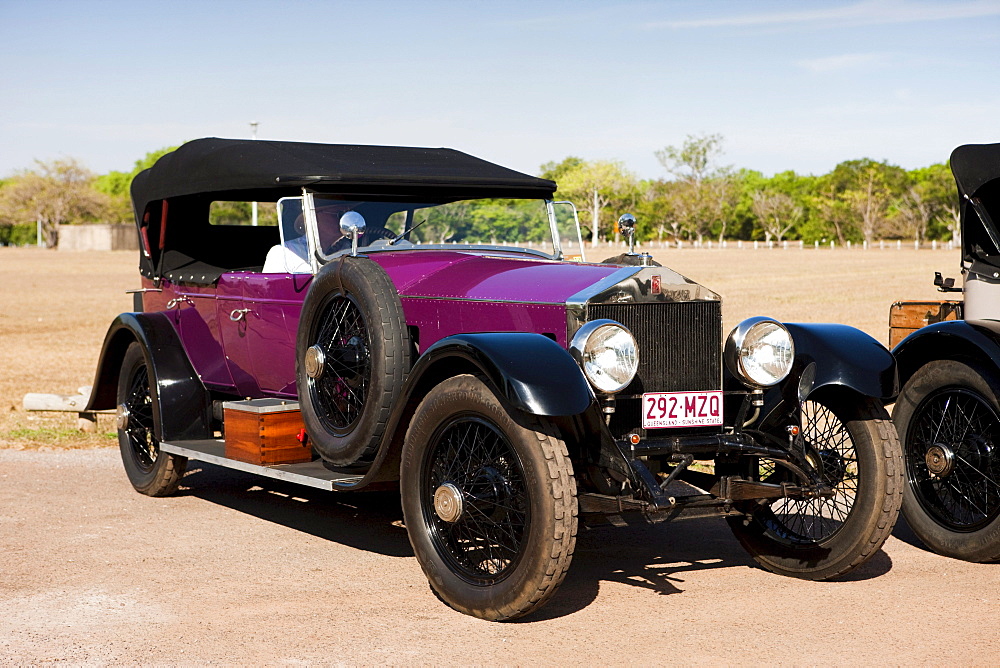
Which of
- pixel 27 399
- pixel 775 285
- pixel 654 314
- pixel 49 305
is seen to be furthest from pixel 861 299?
pixel 654 314

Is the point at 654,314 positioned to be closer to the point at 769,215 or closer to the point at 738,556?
the point at 738,556

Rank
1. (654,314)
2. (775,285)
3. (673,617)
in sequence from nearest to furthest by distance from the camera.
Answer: (673,617)
(654,314)
(775,285)

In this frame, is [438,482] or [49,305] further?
[49,305]

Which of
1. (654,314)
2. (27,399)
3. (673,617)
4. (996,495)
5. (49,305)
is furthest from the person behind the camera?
(49,305)

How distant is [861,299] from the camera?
2805cm

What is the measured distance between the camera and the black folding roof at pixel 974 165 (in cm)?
601

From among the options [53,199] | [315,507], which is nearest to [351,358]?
[315,507]

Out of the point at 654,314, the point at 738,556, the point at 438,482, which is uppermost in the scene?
the point at 654,314

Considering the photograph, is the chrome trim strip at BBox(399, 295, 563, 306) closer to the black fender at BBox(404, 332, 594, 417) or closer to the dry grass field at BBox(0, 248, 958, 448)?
the black fender at BBox(404, 332, 594, 417)

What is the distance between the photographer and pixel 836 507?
17.1 feet

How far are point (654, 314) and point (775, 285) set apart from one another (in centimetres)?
3138

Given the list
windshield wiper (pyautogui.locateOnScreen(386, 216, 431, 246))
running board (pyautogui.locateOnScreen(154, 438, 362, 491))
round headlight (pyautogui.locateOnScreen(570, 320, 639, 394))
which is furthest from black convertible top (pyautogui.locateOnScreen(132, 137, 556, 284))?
round headlight (pyautogui.locateOnScreen(570, 320, 639, 394))

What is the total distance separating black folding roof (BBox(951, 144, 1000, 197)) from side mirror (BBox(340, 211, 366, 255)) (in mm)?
3135

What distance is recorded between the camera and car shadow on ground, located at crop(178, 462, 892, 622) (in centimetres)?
521
